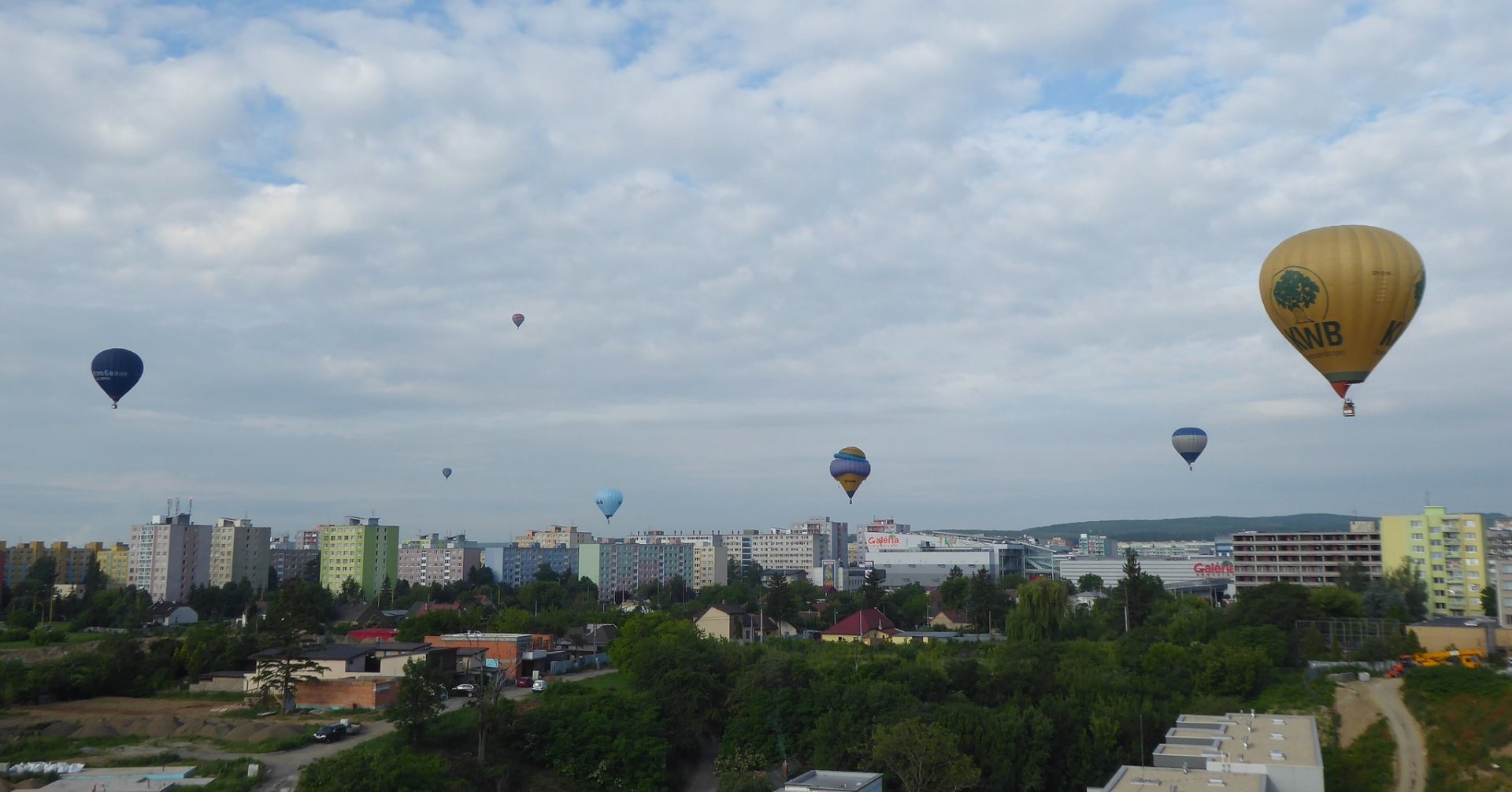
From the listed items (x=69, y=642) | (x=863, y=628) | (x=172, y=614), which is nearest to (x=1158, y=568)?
(x=863, y=628)

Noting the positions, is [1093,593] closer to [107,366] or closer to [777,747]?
[777,747]

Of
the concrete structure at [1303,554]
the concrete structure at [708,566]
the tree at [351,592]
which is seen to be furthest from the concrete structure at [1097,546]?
the tree at [351,592]

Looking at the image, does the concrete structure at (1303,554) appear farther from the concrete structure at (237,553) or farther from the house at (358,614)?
the concrete structure at (237,553)

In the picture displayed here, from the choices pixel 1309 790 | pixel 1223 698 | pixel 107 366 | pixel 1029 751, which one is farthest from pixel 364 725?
pixel 1223 698

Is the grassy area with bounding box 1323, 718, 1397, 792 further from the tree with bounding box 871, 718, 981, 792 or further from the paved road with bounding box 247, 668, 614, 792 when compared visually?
the paved road with bounding box 247, 668, 614, 792

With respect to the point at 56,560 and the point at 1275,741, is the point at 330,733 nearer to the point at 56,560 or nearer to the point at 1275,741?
the point at 1275,741

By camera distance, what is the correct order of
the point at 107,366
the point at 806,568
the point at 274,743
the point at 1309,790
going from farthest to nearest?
the point at 806,568 → the point at 107,366 → the point at 274,743 → the point at 1309,790

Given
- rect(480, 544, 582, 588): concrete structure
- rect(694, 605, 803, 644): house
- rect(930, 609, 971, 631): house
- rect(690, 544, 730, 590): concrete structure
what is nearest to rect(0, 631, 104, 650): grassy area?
rect(694, 605, 803, 644): house
